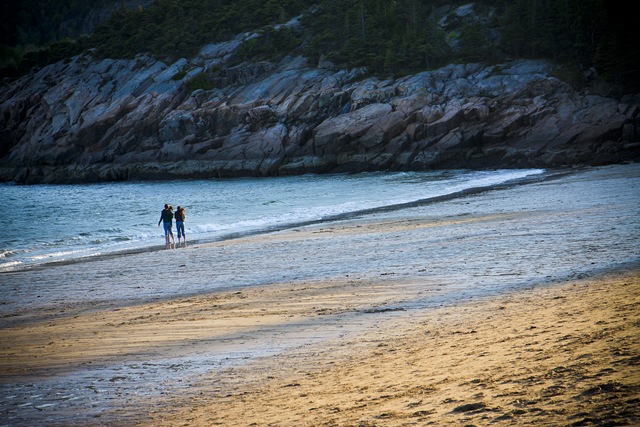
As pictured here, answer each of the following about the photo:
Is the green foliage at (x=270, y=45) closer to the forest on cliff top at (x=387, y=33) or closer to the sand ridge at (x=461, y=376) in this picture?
the forest on cliff top at (x=387, y=33)

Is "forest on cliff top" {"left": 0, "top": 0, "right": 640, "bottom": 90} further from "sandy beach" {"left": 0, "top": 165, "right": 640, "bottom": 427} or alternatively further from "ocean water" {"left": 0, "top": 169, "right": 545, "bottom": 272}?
"sandy beach" {"left": 0, "top": 165, "right": 640, "bottom": 427}

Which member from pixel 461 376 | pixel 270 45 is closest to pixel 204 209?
pixel 461 376

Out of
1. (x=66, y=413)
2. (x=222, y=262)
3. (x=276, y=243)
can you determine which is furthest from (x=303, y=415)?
(x=276, y=243)

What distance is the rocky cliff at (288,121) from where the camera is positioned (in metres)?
56.2

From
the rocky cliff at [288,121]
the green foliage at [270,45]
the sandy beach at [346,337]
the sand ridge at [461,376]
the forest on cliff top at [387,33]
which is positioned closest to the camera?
the sand ridge at [461,376]

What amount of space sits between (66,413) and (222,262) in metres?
10.8

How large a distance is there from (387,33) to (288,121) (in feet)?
83.3

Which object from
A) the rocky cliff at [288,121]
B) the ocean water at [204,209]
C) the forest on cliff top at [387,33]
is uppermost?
the forest on cliff top at [387,33]

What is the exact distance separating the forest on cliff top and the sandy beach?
56.4 m

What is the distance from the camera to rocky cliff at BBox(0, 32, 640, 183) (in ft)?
184

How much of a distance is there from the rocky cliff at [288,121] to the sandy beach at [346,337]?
138 ft

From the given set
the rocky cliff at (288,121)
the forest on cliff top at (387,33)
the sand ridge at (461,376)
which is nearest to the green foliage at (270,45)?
the forest on cliff top at (387,33)

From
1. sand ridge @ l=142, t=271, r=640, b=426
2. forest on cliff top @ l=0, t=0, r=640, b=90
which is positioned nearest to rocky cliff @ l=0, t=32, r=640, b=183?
forest on cliff top @ l=0, t=0, r=640, b=90

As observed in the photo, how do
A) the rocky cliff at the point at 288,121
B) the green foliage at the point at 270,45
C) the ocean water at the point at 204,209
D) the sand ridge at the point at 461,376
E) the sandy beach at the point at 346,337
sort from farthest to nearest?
the green foliage at the point at 270,45
the rocky cliff at the point at 288,121
the ocean water at the point at 204,209
the sandy beach at the point at 346,337
the sand ridge at the point at 461,376
